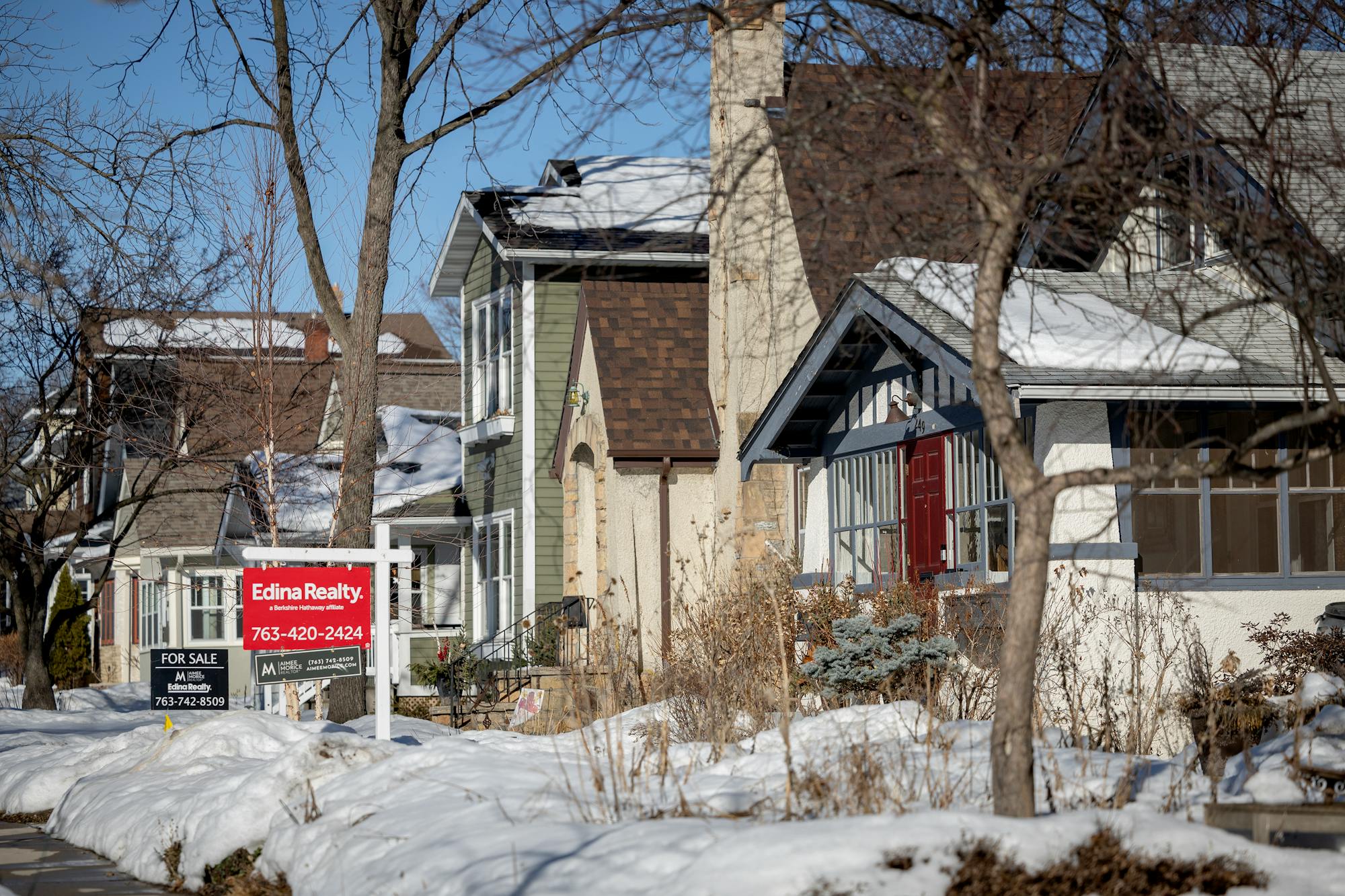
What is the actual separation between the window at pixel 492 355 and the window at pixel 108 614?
1615 centimetres

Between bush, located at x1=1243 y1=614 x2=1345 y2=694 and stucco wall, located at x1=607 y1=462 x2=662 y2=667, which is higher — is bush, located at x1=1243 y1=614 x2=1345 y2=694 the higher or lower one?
the lower one

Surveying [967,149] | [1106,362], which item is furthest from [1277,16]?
[967,149]

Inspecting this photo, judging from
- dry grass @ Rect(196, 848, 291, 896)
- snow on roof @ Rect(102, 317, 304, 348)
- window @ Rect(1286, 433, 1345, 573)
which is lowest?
dry grass @ Rect(196, 848, 291, 896)

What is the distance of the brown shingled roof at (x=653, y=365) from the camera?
767 inches

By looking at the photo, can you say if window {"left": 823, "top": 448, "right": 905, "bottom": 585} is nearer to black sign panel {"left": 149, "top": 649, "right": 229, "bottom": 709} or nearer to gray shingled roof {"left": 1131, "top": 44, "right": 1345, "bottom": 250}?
gray shingled roof {"left": 1131, "top": 44, "right": 1345, "bottom": 250}

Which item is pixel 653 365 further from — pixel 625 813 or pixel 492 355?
pixel 625 813

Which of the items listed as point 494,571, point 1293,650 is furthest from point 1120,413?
point 494,571

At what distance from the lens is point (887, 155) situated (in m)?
7.71

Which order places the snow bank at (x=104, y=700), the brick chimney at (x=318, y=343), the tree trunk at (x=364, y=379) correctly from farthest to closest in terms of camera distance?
1. the brick chimney at (x=318, y=343)
2. the snow bank at (x=104, y=700)
3. the tree trunk at (x=364, y=379)

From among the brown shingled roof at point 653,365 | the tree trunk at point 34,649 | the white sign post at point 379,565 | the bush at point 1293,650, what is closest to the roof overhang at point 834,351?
the brown shingled roof at point 653,365

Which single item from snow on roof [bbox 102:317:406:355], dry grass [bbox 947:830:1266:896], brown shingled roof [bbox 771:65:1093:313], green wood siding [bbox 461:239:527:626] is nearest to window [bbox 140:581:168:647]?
snow on roof [bbox 102:317:406:355]

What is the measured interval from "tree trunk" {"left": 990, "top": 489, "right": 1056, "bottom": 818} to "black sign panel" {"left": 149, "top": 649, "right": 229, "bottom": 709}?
10.5 m

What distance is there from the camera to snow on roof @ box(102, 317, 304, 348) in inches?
768

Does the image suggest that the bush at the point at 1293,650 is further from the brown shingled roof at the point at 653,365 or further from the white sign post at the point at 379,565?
the brown shingled roof at the point at 653,365
